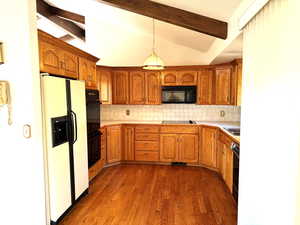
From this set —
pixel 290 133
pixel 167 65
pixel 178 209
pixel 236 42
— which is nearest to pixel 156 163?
pixel 178 209

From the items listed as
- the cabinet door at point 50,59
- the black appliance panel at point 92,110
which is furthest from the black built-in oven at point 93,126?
the cabinet door at point 50,59

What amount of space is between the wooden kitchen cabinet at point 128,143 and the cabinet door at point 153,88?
798mm

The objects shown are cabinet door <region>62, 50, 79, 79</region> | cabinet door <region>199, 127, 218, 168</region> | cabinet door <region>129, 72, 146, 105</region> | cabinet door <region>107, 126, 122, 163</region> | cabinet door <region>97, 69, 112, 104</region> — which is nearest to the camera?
cabinet door <region>62, 50, 79, 79</region>

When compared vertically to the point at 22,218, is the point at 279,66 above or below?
above

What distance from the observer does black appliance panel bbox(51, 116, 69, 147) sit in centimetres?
206

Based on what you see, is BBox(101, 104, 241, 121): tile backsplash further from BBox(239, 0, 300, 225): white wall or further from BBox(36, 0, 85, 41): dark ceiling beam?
BBox(239, 0, 300, 225): white wall

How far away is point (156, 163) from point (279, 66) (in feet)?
11.0

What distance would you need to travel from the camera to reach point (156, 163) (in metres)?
4.20

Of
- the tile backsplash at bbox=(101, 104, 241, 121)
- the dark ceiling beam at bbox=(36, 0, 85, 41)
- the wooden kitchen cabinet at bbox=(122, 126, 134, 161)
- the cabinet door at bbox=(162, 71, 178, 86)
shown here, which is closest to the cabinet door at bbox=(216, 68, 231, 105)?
the tile backsplash at bbox=(101, 104, 241, 121)

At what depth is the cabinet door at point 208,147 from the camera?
12.2ft

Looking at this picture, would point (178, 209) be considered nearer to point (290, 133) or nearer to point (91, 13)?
point (290, 133)

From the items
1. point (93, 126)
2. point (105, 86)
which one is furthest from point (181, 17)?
point (105, 86)

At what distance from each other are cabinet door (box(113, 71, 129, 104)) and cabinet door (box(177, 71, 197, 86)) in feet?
3.97

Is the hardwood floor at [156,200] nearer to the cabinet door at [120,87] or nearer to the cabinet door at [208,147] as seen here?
the cabinet door at [208,147]
